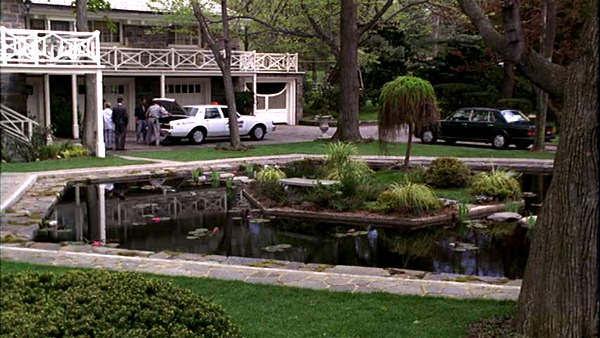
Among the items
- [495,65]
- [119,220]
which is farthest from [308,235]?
[495,65]

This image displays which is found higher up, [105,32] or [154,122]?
[105,32]

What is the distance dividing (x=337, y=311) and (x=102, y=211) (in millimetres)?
8260

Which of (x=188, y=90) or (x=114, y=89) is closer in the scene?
(x=114, y=89)

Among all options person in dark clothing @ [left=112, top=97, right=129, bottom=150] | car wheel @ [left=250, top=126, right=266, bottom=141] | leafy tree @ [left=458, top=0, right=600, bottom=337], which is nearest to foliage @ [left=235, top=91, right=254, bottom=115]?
car wheel @ [left=250, top=126, right=266, bottom=141]

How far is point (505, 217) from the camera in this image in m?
12.8

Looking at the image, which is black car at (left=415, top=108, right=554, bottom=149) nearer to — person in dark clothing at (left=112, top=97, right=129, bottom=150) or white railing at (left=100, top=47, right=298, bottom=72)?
person in dark clothing at (left=112, top=97, right=129, bottom=150)

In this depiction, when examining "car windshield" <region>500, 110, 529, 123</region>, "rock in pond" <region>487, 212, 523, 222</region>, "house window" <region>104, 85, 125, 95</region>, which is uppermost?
"house window" <region>104, 85, 125, 95</region>

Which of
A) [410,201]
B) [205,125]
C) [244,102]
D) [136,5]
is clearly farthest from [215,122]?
[410,201]

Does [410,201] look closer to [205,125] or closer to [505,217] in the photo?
[505,217]

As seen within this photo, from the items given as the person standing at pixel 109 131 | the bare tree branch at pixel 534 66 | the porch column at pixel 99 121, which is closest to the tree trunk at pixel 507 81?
the person standing at pixel 109 131

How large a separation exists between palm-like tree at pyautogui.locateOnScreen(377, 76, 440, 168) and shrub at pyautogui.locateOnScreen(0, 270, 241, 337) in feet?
38.9

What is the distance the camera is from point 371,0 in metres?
27.5

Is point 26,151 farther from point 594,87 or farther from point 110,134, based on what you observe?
point 594,87

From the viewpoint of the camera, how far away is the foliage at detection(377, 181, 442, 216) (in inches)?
501
